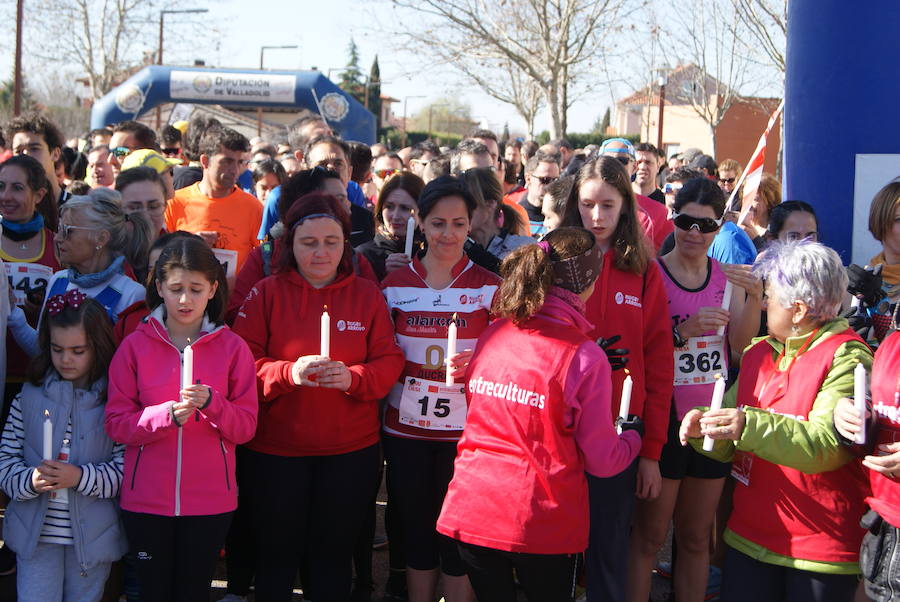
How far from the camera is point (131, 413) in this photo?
3.51 m

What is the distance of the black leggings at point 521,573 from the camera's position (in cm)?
295

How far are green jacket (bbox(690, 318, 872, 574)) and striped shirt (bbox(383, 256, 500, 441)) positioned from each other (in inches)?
50.3

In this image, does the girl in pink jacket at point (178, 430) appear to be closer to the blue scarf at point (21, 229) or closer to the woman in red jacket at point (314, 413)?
the woman in red jacket at point (314, 413)

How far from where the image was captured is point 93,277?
3.99m

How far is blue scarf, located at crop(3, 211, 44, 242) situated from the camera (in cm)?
445

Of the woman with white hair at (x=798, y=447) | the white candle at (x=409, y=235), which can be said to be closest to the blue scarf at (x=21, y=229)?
the white candle at (x=409, y=235)

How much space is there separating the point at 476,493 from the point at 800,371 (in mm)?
1266

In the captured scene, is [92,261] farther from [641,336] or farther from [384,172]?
[384,172]

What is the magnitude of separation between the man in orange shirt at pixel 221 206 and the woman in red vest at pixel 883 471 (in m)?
4.05

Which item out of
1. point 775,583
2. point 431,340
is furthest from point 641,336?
point 775,583

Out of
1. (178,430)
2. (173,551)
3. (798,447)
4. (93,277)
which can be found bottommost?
(173,551)

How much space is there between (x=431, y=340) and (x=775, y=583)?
1.72 meters

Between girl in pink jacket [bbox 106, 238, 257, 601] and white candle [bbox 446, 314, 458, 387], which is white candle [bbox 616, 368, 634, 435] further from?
girl in pink jacket [bbox 106, 238, 257, 601]

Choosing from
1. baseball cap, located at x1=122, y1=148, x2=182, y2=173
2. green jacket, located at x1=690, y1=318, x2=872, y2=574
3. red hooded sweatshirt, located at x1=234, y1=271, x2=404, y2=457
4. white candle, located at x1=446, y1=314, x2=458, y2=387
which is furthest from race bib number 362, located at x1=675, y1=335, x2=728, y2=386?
baseball cap, located at x1=122, y1=148, x2=182, y2=173
